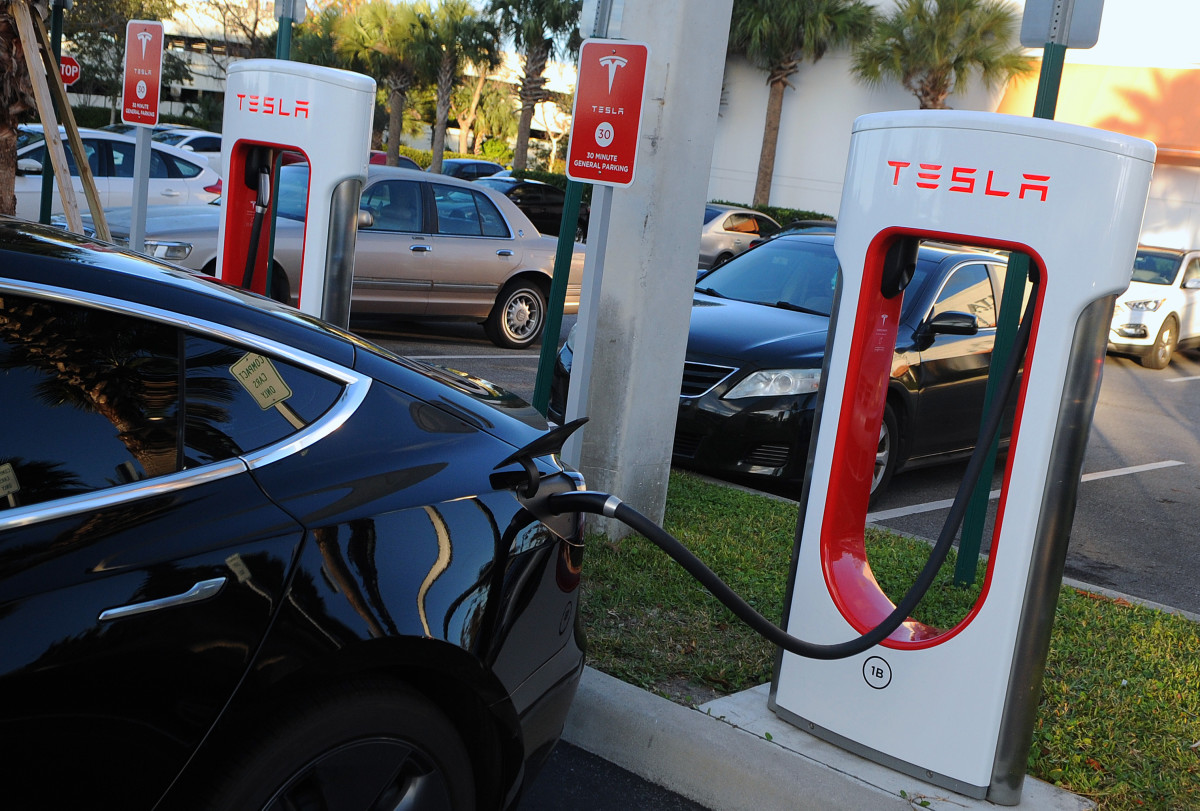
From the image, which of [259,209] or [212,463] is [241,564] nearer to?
[212,463]

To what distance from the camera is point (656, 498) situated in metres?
5.53

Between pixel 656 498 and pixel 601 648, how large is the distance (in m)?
1.48

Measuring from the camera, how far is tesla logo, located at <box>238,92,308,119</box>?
17.7ft

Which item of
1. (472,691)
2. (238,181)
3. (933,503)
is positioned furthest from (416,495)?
(933,503)

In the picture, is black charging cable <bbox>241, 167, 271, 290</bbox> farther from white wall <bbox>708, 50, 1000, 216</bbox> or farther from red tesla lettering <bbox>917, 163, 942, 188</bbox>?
white wall <bbox>708, 50, 1000, 216</bbox>

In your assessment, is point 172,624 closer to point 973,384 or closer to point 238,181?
point 238,181

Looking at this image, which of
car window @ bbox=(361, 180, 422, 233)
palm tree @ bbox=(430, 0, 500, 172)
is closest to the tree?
palm tree @ bbox=(430, 0, 500, 172)

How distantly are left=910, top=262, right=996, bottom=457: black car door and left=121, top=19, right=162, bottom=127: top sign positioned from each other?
5527mm

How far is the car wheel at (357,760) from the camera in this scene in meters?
2.14

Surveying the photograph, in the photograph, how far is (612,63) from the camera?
4.75m

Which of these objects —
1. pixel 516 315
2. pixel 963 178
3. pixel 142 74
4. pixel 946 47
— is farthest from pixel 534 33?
pixel 963 178

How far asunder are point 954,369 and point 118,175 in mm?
9028

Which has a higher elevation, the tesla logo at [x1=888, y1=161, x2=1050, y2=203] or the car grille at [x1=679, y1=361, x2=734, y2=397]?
the tesla logo at [x1=888, y1=161, x2=1050, y2=203]

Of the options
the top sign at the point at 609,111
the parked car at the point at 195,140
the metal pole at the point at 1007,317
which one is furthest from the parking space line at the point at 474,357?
the parked car at the point at 195,140
